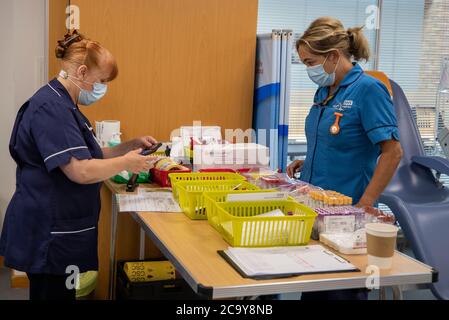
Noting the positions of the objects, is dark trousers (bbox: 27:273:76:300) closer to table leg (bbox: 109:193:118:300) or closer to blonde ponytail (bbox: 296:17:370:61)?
table leg (bbox: 109:193:118:300)

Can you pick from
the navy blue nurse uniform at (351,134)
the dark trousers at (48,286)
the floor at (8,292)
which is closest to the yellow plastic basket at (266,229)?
the navy blue nurse uniform at (351,134)

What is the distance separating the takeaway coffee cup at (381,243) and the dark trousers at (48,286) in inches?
42.3

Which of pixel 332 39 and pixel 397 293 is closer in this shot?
pixel 397 293

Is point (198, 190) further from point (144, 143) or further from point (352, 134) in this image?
point (352, 134)

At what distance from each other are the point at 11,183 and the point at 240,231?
7.80ft

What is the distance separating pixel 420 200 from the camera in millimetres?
3592

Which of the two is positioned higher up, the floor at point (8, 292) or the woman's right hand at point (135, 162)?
the woman's right hand at point (135, 162)

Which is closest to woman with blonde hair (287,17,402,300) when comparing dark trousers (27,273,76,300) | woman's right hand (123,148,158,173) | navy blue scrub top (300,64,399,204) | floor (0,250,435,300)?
navy blue scrub top (300,64,399,204)

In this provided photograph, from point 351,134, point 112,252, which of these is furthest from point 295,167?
point 112,252

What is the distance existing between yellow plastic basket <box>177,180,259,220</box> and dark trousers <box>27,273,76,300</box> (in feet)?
1.67

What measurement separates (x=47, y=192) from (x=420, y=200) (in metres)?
2.41

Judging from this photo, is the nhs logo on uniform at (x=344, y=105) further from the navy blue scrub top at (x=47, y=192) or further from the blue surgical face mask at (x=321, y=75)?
the navy blue scrub top at (x=47, y=192)

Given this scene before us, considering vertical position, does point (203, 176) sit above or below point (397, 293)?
above

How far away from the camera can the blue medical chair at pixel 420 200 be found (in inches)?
114
